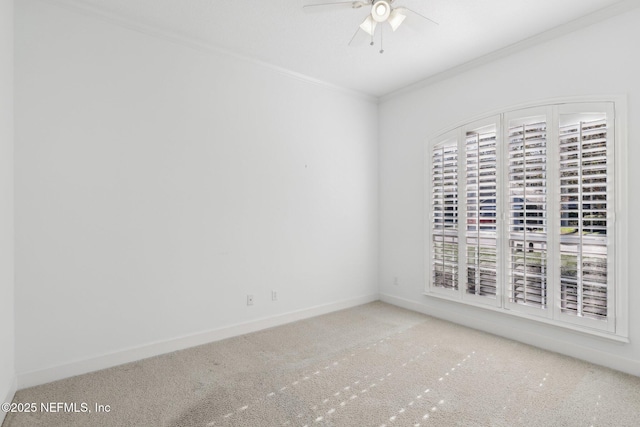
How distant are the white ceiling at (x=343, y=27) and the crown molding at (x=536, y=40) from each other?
0.12ft

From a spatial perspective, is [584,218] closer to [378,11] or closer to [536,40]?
[536,40]

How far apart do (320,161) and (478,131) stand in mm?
1779

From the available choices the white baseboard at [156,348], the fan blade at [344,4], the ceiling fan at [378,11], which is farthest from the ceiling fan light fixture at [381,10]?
the white baseboard at [156,348]

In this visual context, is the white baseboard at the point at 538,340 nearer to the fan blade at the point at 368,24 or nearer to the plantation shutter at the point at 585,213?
the plantation shutter at the point at 585,213

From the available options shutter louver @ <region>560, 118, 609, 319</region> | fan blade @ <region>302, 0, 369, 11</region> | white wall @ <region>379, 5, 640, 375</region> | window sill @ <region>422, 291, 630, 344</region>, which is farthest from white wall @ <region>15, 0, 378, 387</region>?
shutter louver @ <region>560, 118, 609, 319</region>

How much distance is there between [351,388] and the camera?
235cm

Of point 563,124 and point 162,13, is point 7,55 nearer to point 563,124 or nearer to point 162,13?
point 162,13

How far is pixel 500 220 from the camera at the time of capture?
10.7 feet

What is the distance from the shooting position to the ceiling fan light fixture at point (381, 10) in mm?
2249

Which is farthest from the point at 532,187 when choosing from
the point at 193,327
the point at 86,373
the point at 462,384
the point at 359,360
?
the point at 86,373

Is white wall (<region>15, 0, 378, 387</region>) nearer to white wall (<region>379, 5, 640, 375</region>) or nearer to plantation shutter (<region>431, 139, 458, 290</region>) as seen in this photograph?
white wall (<region>379, 5, 640, 375</region>)

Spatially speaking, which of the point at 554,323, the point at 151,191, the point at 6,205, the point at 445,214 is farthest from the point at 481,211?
the point at 6,205

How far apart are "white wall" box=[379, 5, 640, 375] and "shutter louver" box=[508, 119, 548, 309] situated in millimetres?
292

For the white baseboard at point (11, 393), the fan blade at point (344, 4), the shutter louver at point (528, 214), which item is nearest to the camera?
the white baseboard at point (11, 393)
